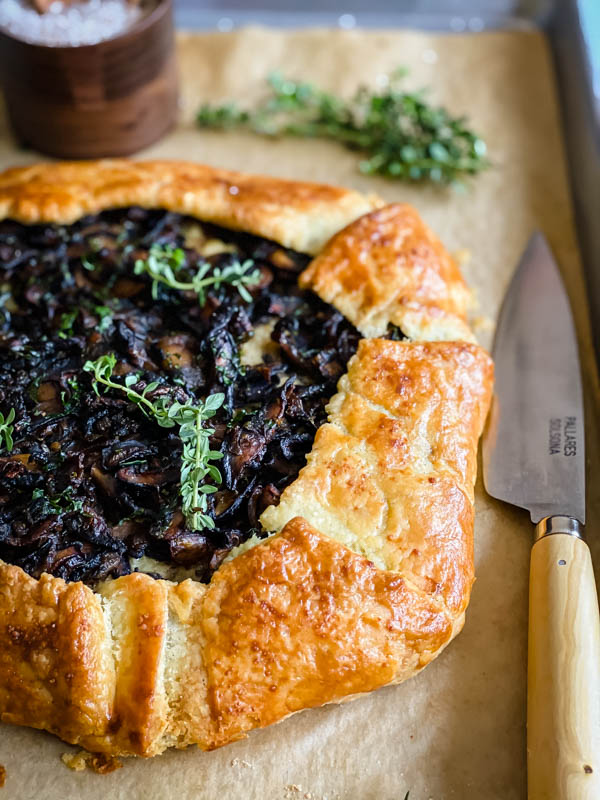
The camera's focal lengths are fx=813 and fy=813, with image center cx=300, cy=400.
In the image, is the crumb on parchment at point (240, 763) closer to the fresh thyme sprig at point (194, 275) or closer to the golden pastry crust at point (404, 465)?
the golden pastry crust at point (404, 465)

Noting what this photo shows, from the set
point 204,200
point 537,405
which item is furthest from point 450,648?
point 204,200

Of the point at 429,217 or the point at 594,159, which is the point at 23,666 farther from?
the point at 594,159

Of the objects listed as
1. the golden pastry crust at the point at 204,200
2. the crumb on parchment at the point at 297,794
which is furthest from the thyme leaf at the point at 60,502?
the golden pastry crust at the point at 204,200

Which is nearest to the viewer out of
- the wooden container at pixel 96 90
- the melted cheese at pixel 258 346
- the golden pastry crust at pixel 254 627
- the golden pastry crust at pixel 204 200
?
the golden pastry crust at pixel 254 627

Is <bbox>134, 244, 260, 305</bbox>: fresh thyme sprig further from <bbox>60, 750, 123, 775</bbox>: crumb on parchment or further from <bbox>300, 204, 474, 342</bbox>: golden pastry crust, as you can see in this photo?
<bbox>60, 750, 123, 775</bbox>: crumb on parchment

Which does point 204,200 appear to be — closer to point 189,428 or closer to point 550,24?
point 189,428

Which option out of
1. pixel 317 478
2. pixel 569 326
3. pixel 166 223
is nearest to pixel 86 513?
pixel 317 478
